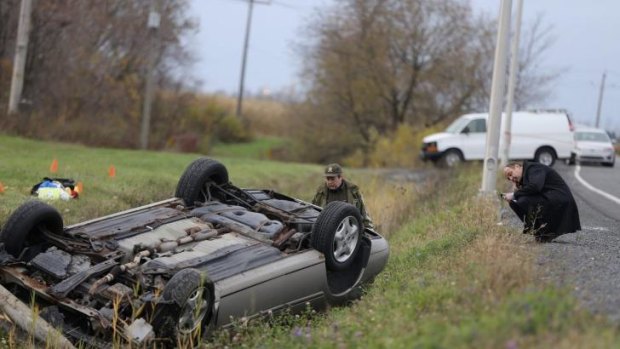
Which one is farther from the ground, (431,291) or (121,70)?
(121,70)

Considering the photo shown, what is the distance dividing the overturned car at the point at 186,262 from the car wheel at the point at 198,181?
0.01m

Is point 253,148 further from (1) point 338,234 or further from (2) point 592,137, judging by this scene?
(1) point 338,234

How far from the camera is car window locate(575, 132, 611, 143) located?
28.4 meters

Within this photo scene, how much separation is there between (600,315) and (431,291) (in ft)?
4.14

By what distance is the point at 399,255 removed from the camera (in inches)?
357

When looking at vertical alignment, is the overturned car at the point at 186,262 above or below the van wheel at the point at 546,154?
below

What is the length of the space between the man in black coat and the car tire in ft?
16.2

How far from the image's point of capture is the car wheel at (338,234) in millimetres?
6848

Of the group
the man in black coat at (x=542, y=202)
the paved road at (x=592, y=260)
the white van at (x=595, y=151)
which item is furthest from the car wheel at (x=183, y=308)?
the white van at (x=595, y=151)

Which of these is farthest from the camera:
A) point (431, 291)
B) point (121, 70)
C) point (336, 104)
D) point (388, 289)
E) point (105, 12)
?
point (336, 104)

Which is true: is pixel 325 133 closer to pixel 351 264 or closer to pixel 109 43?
pixel 109 43

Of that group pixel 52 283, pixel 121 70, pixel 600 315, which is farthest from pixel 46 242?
pixel 121 70

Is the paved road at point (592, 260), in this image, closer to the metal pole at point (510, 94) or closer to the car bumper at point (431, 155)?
the metal pole at point (510, 94)

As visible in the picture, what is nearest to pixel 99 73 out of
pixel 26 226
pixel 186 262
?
pixel 26 226
